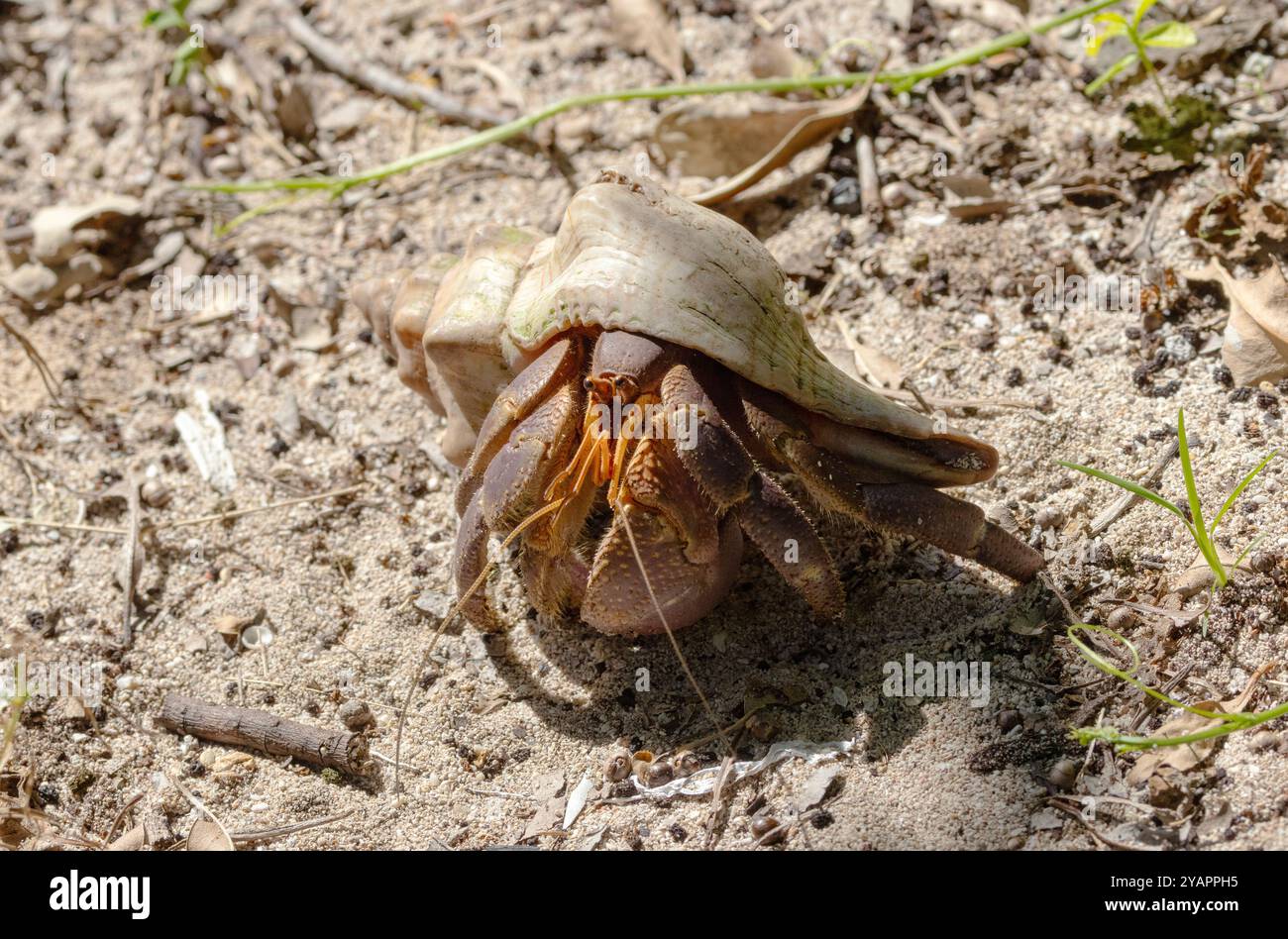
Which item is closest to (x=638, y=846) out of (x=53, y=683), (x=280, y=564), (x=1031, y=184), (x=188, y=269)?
(x=280, y=564)

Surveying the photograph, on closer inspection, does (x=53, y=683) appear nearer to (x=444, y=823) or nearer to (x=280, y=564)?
(x=280, y=564)

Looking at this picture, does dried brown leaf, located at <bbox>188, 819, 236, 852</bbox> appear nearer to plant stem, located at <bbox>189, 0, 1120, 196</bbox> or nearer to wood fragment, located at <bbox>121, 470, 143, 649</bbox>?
wood fragment, located at <bbox>121, 470, 143, 649</bbox>

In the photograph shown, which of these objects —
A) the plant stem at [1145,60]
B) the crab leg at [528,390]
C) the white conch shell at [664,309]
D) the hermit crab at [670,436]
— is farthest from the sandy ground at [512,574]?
the crab leg at [528,390]

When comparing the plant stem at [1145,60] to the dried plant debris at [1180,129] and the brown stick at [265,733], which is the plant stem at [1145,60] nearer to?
the dried plant debris at [1180,129]

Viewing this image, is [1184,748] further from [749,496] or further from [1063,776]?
[749,496]

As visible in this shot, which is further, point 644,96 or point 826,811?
point 644,96
